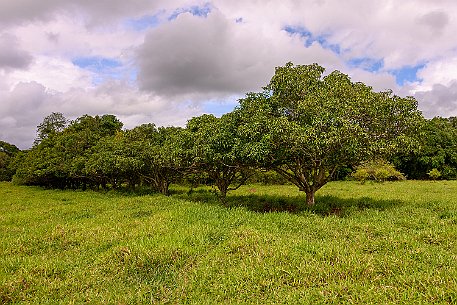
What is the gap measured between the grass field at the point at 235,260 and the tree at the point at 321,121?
2.97 metres

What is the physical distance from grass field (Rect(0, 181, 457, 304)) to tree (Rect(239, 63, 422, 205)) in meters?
2.97

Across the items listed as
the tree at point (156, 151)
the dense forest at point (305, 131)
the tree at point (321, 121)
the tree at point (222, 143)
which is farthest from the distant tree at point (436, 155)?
the tree at point (222, 143)

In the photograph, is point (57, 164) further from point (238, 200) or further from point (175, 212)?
point (175, 212)

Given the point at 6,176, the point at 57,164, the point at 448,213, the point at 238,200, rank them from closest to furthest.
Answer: the point at 448,213
the point at 238,200
the point at 57,164
the point at 6,176

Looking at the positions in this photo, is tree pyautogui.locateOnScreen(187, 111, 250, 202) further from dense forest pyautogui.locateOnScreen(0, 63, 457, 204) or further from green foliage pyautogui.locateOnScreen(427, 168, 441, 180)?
green foliage pyautogui.locateOnScreen(427, 168, 441, 180)

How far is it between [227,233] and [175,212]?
444 centimetres

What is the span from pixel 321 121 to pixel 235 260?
728cm

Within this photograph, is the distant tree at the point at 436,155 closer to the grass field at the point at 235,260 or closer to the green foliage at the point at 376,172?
the green foliage at the point at 376,172

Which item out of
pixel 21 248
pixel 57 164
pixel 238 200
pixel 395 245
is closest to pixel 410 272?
pixel 395 245

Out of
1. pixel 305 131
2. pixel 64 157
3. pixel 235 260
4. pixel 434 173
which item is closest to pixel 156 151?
pixel 64 157

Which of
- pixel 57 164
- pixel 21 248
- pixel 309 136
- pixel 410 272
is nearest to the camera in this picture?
pixel 410 272

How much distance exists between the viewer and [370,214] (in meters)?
15.1

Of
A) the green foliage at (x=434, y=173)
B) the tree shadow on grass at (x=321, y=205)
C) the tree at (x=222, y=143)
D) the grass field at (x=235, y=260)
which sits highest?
the tree at (x=222, y=143)

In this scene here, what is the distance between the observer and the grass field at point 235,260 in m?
7.24
